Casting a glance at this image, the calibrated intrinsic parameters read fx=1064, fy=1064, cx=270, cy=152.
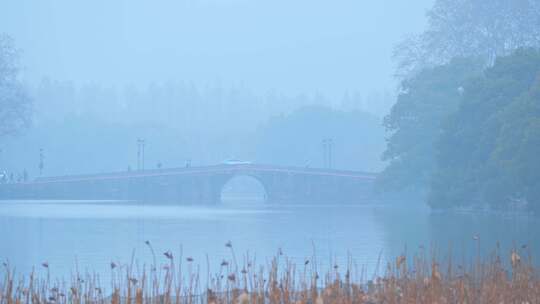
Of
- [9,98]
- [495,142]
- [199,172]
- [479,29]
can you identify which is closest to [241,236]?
[495,142]

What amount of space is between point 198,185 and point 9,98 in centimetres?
1771

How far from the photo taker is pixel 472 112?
5109cm

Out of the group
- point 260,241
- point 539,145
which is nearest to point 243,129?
point 539,145

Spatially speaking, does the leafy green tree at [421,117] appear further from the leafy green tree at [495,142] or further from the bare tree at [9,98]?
the bare tree at [9,98]

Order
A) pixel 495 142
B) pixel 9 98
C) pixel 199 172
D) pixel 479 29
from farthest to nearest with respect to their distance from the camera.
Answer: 1. pixel 199 172
2. pixel 9 98
3. pixel 479 29
4. pixel 495 142

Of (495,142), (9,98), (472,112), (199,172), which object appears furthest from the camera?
(199,172)

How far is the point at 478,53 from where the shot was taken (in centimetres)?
6775

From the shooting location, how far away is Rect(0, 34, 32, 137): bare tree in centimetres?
7575

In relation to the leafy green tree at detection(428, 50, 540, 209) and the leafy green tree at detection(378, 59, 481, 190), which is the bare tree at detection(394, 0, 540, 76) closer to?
the leafy green tree at detection(378, 59, 481, 190)

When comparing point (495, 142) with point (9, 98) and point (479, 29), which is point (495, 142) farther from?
point (9, 98)

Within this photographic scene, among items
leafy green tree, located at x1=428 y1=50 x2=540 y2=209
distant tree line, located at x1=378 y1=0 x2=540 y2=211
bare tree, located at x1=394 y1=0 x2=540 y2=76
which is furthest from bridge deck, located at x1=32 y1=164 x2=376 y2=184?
leafy green tree, located at x1=428 y1=50 x2=540 y2=209

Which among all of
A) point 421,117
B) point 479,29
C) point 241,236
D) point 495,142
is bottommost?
point 241,236

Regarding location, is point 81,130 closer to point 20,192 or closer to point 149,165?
point 149,165

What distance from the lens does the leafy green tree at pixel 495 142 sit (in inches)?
1718
